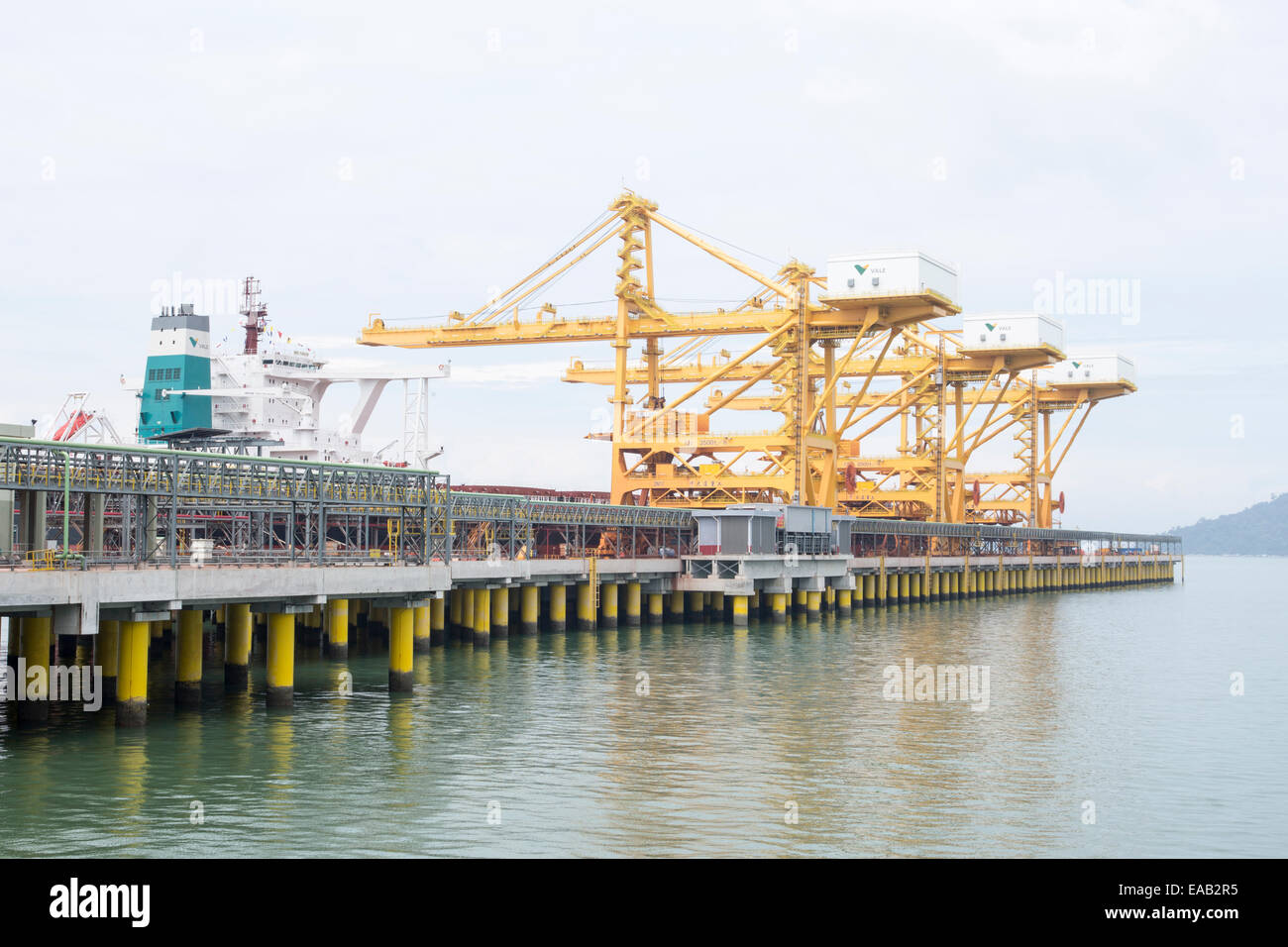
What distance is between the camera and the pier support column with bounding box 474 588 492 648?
4681cm

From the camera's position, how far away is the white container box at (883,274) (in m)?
63.3

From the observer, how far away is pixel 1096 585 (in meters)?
115

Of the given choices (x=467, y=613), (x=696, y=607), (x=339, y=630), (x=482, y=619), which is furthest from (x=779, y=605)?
(x=339, y=630)

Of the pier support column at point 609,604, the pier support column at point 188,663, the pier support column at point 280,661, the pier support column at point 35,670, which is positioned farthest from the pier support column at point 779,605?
the pier support column at point 35,670

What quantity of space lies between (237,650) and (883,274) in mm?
39743

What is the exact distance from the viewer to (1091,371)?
109375 mm

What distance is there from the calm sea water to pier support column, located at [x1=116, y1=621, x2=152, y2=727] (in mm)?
474

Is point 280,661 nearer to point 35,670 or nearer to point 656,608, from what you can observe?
point 35,670

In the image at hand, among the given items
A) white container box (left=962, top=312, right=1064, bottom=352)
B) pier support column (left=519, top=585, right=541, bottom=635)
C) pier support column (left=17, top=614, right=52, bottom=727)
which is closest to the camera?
pier support column (left=17, top=614, right=52, bottom=727)

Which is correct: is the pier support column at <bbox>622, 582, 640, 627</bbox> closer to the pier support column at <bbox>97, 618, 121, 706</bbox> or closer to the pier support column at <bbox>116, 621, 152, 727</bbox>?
the pier support column at <bbox>97, 618, 121, 706</bbox>

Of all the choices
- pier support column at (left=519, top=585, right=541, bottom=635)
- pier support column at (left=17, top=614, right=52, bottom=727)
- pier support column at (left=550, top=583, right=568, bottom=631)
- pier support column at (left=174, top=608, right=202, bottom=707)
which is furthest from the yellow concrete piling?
pier support column at (left=550, top=583, right=568, bottom=631)

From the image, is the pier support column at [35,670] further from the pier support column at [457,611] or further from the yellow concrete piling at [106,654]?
the pier support column at [457,611]

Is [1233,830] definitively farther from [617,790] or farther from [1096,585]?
[1096,585]
